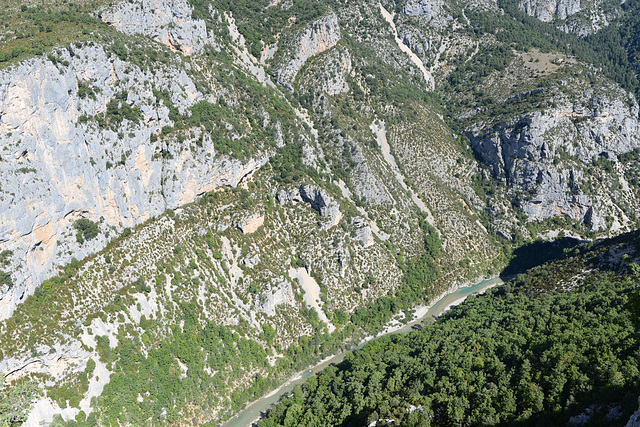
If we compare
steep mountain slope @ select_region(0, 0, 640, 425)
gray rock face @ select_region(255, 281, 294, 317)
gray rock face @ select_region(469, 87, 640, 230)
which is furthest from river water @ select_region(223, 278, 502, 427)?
gray rock face @ select_region(469, 87, 640, 230)

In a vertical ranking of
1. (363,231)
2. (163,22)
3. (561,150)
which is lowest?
(561,150)

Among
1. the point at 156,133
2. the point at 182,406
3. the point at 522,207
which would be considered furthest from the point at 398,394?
the point at 522,207

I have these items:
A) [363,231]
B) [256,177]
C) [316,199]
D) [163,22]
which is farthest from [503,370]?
[163,22]

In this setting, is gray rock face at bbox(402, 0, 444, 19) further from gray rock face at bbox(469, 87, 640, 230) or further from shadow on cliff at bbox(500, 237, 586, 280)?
shadow on cliff at bbox(500, 237, 586, 280)

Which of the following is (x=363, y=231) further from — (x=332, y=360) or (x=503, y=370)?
(x=503, y=370)

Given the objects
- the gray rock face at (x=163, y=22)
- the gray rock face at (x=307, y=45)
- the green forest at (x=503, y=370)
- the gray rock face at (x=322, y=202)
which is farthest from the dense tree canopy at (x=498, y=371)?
the gray rock face at (x=163, y=22)

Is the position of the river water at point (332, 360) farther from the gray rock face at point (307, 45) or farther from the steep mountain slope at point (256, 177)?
the gray rock face at point (307, 45)
